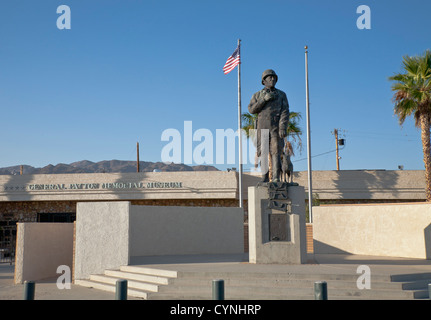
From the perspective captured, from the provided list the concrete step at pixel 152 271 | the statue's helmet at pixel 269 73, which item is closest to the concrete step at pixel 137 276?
the concrete step at pixel 152 271

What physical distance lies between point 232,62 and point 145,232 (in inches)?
406

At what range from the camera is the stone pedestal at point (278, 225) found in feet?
38.6

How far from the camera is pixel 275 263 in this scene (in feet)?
38.5

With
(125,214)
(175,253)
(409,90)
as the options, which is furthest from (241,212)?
(409,90)

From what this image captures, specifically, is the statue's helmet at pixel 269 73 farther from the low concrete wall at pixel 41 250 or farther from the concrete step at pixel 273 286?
the low concrete wall at pixel 41 250

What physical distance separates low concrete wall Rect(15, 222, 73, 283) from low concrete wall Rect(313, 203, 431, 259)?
410 inches

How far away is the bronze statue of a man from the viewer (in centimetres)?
1245

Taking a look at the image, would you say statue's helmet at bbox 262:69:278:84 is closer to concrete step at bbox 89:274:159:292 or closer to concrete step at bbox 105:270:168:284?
concrete step at bbox 105:270:168:284

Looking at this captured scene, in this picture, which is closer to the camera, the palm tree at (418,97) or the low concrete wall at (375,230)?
the low concrete wall at (375,230)

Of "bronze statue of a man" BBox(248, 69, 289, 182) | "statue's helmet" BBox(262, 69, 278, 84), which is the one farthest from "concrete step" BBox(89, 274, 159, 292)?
"statue's helmet" BBox(262, 69, 278, 84)

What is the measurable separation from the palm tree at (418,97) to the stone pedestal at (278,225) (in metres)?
11.3

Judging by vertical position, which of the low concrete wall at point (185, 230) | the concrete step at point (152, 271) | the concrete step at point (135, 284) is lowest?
the concrete step at point (135, 284)

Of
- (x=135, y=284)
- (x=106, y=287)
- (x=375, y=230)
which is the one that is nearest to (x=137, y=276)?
(x=135, y=284)
